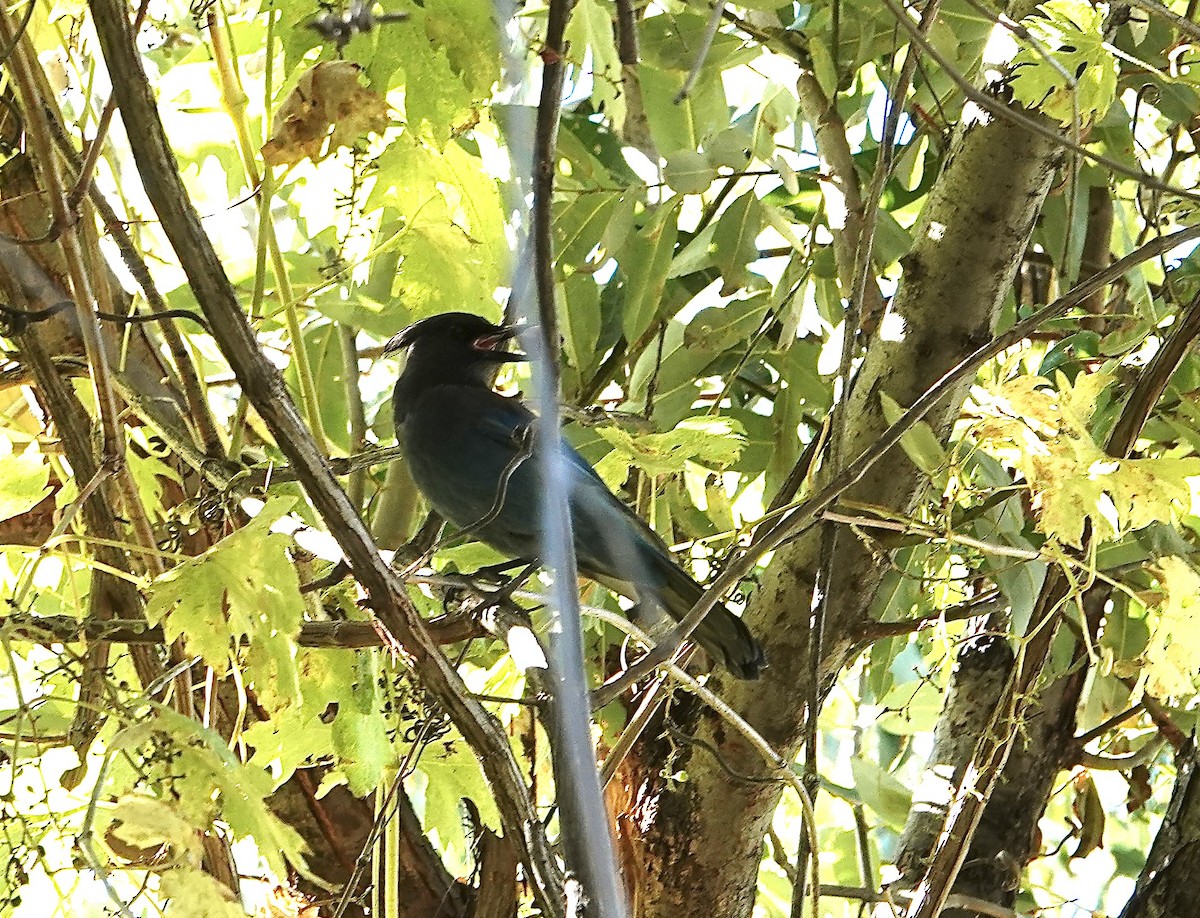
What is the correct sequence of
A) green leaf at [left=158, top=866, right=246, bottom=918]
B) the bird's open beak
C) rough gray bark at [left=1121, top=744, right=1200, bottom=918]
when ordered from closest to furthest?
green leaf at [left=158, top=866, right=246, bottom=918], rough gray bark at [left=1121, top=744, right=1200, bottom=918], the bird's open beak

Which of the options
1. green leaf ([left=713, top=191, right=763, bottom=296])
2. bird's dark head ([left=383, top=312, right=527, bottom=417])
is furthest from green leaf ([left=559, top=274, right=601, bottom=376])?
bird's dark head ([left=383, top=312, right=527, bottom=417])

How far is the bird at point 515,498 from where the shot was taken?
1.93 meters

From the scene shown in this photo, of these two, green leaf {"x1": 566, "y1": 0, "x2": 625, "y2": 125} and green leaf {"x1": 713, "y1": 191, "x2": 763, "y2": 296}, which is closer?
green leaf {"x1": 566, "y1": 0, "x2": 625, "y2": 125}

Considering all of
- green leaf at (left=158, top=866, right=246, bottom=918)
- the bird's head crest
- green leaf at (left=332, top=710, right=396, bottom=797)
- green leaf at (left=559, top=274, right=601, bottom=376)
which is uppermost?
the bird's head crest

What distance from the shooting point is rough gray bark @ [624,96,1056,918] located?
177 cm

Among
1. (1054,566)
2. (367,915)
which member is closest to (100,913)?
(367,915)

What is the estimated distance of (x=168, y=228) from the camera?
920 millimetres

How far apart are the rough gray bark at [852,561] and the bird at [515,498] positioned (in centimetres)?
8

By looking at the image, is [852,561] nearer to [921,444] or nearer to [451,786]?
[921,444]

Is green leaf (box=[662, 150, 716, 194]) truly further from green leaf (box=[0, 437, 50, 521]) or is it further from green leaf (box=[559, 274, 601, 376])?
green leaf (box=[0, 437, 50, 521])

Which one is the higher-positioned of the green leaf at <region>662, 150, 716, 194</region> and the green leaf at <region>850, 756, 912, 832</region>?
the green leaf at <region>662, 150, 716, 194</region>

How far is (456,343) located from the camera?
2.74 metres

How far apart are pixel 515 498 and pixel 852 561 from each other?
669 millimetres

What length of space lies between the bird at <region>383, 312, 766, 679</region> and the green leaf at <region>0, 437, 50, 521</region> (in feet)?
1.77
